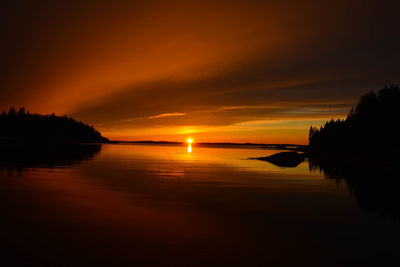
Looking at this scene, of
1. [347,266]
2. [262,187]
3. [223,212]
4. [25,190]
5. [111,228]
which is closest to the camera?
[347,266]

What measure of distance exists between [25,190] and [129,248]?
39.3 feet

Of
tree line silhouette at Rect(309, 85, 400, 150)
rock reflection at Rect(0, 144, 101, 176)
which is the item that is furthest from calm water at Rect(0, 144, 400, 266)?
tree line silhouette at Rect(309, 85, 400, 150)

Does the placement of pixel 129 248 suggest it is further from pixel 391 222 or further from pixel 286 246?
pixel 391 222

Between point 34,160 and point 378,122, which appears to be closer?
point 34,160

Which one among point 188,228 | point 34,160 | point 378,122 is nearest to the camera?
point 188,228

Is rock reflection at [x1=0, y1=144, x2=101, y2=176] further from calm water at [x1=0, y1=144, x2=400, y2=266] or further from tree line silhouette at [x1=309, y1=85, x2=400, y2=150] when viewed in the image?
tree line silhouette at [x1=309, y1=85, x2=400, y2=150]

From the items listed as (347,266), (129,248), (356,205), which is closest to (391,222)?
(356,205)

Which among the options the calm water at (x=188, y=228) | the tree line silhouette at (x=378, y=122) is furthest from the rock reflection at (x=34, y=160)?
the tree line silhouette at (x=378, y=122)

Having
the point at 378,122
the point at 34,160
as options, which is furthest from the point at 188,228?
the point at 378,122

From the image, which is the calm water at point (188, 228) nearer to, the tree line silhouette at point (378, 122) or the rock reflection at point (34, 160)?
the rock reflection at point (34, 160)

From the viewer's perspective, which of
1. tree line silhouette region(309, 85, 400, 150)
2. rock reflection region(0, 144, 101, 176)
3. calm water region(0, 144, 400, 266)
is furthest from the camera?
tree line silhouette region(309, 85, 400, 150)

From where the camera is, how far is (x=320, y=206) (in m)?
15.0

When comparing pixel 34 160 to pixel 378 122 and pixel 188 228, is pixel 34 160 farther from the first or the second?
pixel 378 122

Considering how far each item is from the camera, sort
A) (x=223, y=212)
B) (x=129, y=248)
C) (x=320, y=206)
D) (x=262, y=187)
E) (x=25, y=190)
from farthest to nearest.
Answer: (x=262, y=187)
(x=25, y=190)
(x=320, y=206)
(x=223, y=212)
(x=129, y=248)
